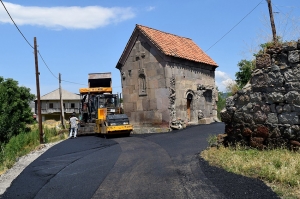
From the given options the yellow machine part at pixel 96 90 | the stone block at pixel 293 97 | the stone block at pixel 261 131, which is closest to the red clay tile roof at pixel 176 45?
the yellow machine part at pixel 96 90

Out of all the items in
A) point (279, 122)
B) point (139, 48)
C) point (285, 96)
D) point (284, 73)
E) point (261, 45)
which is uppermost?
point (139, 48)

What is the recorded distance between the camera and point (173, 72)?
24953 millimetres

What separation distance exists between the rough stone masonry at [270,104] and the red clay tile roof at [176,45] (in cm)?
1406

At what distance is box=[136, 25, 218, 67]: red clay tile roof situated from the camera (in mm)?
25188

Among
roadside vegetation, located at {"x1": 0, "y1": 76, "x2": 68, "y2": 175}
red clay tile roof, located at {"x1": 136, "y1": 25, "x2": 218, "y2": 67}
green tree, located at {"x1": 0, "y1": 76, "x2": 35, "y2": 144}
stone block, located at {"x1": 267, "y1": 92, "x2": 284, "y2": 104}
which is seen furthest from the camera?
green tree, located at {"x1": 0, "y1": 76, "x2": 35, "y2": 144}

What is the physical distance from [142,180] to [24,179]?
12.2 ft

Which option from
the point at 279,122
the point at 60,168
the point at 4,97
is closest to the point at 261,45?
the point at 279,122

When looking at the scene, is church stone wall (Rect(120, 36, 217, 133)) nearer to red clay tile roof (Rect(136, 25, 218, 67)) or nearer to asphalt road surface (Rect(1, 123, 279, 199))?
red clay tile roof (Rect(136, 25, 218, 67))

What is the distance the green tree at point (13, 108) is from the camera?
41.6m

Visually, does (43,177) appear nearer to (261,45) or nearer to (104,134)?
(261,45)

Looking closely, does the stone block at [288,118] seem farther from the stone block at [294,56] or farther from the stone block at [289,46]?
the stone block at [289,46]

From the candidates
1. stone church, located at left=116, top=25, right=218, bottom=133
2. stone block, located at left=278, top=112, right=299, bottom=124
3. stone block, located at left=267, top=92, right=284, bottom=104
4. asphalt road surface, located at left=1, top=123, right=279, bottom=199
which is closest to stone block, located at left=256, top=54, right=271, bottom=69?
Result: stone block, located at left=267, top=92, right=284, bottom=104

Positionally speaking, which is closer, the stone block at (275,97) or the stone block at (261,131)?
the stone block at (275,97)

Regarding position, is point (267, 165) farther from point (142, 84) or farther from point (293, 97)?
point (142, 84)
